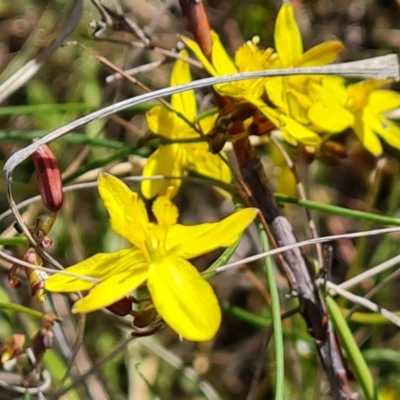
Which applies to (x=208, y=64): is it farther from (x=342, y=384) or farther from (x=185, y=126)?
(x=342, y=384)

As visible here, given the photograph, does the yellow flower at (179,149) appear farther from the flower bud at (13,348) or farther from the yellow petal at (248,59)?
the flower bud at (13,348)

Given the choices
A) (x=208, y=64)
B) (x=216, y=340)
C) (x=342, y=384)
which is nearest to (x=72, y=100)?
(x=216, y=340)

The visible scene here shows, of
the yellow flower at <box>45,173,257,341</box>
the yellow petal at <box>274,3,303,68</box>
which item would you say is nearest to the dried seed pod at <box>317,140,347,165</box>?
the yellow petal at <box>274,3,303,68</box>

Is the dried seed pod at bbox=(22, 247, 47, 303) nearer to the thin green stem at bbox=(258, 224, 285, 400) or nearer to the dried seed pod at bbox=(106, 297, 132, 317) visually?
the dried seed pod at bbox=(106, 297, 132, 317)

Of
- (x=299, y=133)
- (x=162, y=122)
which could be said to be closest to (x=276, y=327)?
(x=299, y=133)

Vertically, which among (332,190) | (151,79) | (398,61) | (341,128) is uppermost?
(398,61)

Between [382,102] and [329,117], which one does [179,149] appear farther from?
[382,102]
